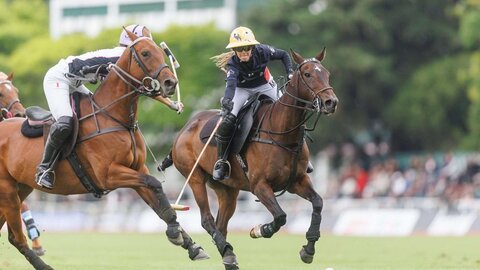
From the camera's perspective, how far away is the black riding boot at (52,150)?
13609mm

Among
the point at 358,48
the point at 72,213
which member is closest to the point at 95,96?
the point at 72,213

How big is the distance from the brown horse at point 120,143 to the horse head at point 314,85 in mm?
1898

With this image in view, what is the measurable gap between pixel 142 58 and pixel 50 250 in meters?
8.74

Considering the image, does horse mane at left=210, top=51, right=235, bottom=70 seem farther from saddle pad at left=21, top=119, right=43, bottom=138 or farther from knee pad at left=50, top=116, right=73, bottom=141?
knee pad at left=50, top=116, right=73, bottom=141

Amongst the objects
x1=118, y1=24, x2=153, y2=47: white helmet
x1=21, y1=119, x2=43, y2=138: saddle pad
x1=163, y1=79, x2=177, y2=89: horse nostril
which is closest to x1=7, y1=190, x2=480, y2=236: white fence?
x1=21, y1=119, x2=43, y2=138: saddle pad

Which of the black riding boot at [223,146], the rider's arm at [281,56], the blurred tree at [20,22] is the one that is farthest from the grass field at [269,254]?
the blurred tree at [20,22]

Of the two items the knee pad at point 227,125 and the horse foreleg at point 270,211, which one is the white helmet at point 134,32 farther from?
the horse foreleg at point 270,211

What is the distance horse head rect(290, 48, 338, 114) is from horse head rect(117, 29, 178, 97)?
188cm

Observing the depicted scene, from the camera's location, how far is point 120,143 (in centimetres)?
1358

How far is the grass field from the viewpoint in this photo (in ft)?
54.1

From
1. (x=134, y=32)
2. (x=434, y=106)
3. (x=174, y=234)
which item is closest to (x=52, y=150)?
(x=134, y=32)

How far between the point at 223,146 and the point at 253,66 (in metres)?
1.07

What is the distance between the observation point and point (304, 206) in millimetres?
31062

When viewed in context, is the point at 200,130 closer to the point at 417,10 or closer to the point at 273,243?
the point at 273,243
